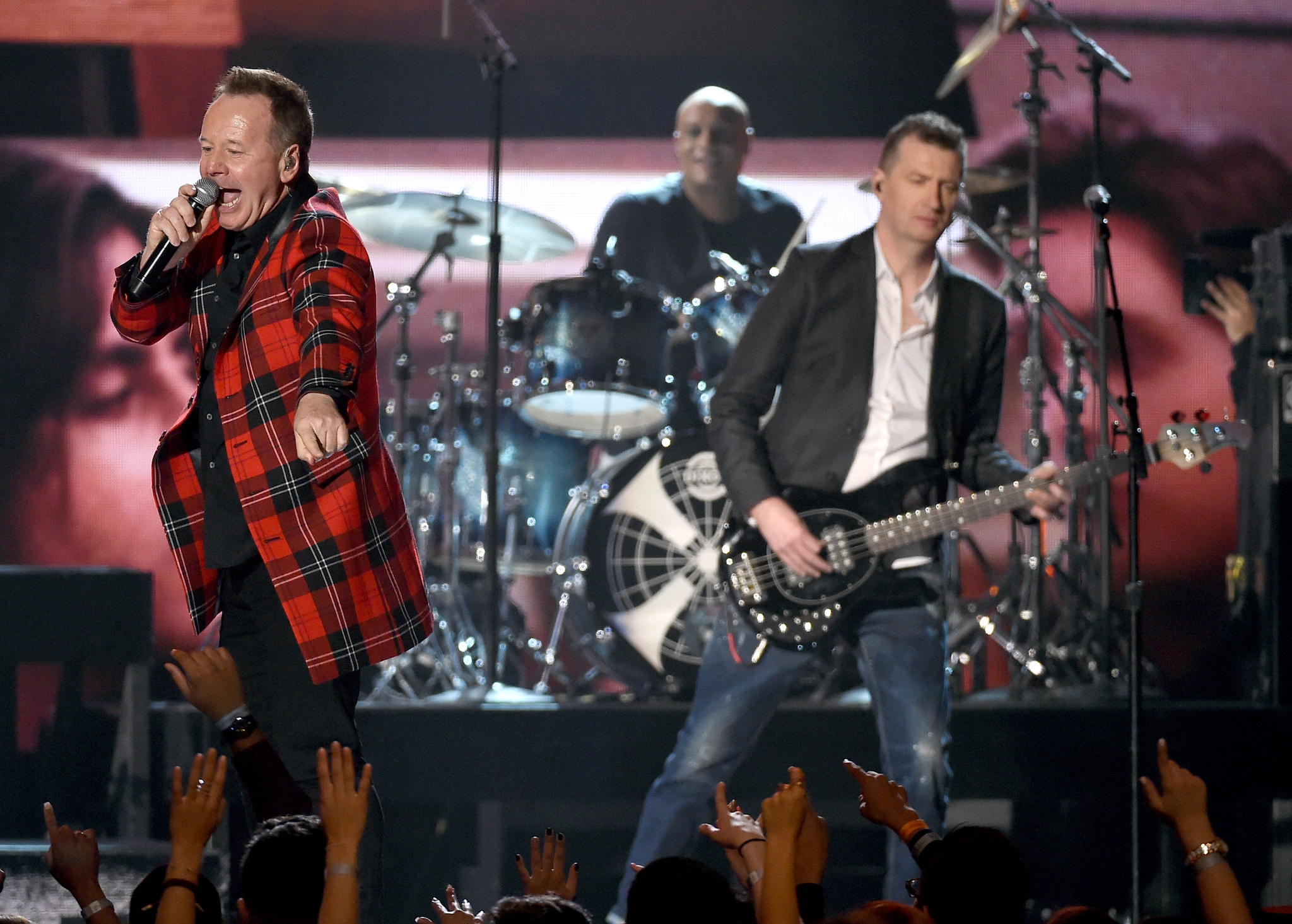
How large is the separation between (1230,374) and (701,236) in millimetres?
2382

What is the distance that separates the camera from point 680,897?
183 cm

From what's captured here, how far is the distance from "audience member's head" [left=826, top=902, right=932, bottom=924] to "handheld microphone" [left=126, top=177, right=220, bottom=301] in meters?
1.62

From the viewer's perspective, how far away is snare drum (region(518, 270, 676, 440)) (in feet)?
18.0

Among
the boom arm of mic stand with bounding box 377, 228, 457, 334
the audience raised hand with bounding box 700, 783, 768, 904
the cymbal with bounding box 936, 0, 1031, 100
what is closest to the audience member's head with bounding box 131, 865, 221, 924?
the audience raised hand with bounding box 700, 783, 768, 904

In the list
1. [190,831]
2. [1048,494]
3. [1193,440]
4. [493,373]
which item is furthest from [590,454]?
[190,831]

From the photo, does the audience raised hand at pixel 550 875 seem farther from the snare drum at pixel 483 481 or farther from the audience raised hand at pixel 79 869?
the snare drum at pixel 483 481

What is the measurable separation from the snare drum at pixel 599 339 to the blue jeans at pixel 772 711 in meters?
1.93

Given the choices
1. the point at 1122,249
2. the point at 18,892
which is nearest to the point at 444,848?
the point at 18,892

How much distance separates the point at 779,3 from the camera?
650cm

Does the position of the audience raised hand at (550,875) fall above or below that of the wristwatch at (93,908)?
above

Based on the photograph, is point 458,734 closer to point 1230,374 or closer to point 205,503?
point 205,503

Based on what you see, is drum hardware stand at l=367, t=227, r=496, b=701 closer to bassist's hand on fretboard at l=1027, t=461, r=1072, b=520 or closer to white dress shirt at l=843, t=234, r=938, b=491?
white dress shirt at l=843, t=234, r=938, b=491

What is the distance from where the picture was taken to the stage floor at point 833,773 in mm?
4652

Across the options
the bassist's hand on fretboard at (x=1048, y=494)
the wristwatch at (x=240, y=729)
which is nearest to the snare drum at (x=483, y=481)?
the bassist's hand on fretboard at (x=1048, y=494)
